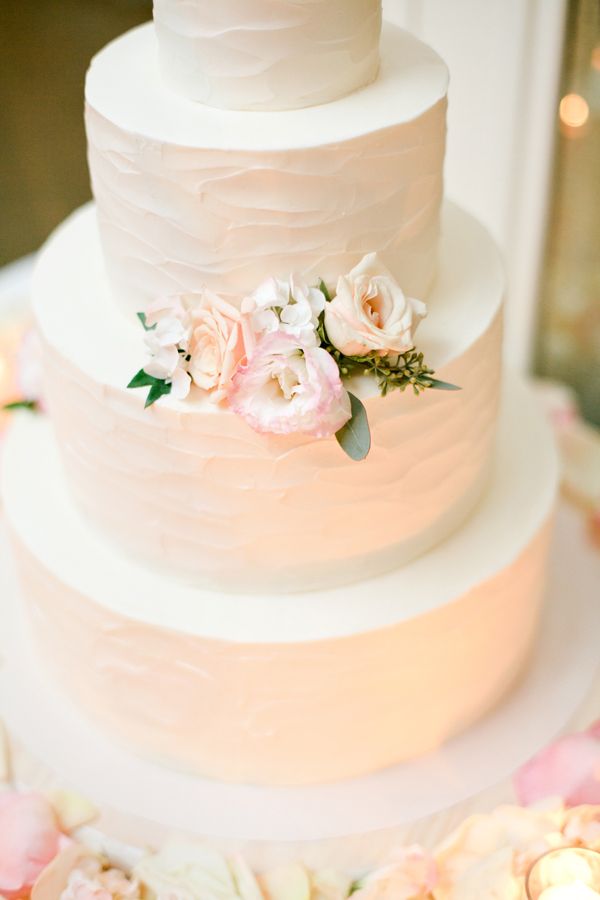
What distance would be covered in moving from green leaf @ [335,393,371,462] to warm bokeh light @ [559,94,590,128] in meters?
1.52

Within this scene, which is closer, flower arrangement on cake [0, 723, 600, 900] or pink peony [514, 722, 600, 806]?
flower arrangement on cake [0, 723, 600, 900]

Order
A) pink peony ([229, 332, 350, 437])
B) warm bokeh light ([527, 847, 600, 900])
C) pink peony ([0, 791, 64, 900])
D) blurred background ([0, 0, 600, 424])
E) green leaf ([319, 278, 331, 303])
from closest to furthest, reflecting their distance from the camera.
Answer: pink peony ([229, 332, 350, 437]), green leaf ([319, 278, 331, 303]), warm bokeh light ([527, 847, 600, 900]), pink peony ([0, 791, 64, 900]), blurred background ([0, 0, 600, 424])

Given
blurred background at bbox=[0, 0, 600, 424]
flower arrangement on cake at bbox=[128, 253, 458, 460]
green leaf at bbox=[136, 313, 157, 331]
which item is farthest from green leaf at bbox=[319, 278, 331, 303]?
blurred background at bbox=[0, 0, 600, 424]

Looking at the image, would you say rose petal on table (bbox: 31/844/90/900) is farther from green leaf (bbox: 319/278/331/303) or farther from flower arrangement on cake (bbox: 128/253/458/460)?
green leaf (bbox: 319/278/331/303)

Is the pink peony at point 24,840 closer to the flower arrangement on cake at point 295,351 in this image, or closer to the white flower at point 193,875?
the white flower at point 193,875

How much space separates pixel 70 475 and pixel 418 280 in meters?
0.75

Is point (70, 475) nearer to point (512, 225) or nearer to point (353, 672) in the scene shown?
point (353, 672)

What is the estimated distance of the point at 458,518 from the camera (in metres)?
2.01

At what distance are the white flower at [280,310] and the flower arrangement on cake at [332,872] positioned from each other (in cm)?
99

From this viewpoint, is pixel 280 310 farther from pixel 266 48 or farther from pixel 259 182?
pixel 266 48

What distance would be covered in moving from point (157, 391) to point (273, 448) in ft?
0.67

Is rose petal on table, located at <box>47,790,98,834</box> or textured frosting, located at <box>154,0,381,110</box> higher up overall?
textured frosting, located at <box>154,0,381,110</box>

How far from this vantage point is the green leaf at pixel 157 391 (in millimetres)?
1670

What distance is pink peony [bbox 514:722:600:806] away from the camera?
203 cm
